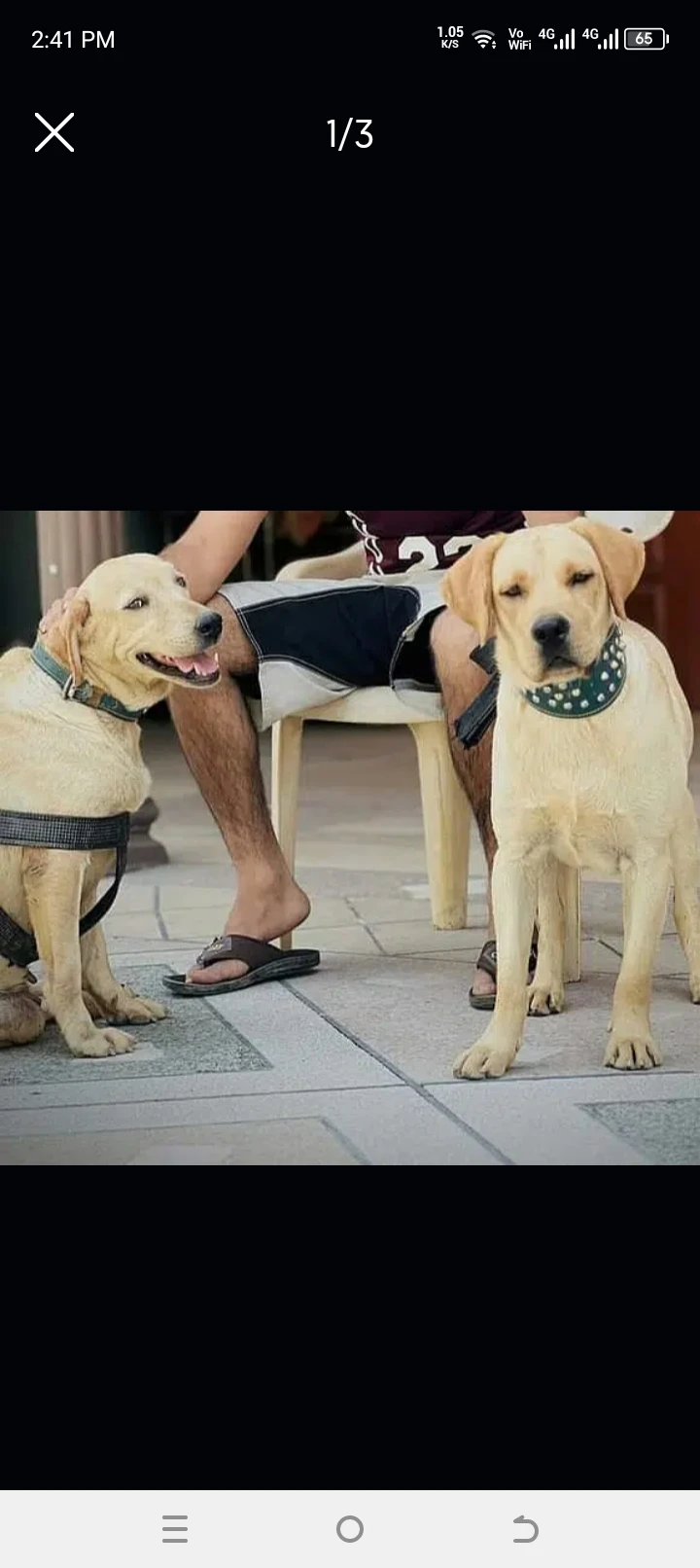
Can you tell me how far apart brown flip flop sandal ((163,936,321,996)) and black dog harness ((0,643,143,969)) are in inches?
12.2

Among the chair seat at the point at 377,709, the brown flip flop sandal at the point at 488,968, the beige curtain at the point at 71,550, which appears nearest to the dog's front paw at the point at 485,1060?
the brown flip flop sandal at the point at 488,968

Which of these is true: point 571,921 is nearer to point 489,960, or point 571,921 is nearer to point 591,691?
point 489,960

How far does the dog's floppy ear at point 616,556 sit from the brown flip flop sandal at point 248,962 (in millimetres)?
827

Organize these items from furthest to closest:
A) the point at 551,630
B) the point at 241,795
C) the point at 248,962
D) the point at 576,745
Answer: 1. the point at 241,795
2. the point at 248,962
3. the point at 576,745
4. the point at 551,630

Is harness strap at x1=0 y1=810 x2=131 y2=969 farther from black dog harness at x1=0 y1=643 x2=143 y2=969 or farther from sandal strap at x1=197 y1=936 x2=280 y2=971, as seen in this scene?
sandal strap at x1=197 y1=936 x2=280 y2=971

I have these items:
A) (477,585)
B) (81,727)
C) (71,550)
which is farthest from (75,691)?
(71,550)

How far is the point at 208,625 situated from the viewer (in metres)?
2.00

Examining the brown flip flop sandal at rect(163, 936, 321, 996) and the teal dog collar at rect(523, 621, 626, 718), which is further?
the brown flip flop sandal at rect(163, 936, 321, 996)

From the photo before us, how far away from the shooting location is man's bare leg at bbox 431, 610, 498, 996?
2.35 metres
